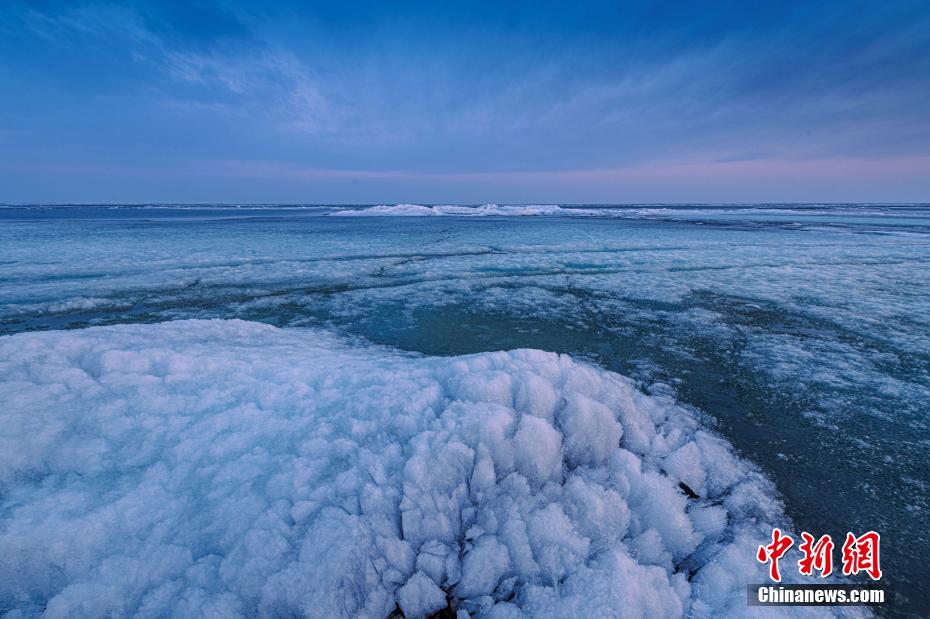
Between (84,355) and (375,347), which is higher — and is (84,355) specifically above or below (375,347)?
above

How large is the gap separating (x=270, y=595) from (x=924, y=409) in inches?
206

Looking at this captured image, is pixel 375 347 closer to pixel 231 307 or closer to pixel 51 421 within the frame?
pixel 51 421

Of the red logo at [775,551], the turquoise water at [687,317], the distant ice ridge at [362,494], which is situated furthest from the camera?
the turquoise water at [687,317]

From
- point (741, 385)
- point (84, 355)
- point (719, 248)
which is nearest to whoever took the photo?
point (84, 355)

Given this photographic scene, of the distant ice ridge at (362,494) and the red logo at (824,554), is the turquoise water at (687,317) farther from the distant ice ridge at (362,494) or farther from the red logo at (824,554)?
the distant ice ridge at (362,494)

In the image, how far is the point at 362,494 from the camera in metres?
2.31

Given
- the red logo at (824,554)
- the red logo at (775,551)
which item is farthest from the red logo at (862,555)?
the red logo at (775,551)

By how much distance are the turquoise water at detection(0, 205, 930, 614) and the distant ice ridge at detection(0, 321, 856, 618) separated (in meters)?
0.64

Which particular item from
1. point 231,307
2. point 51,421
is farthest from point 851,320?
point 231,307

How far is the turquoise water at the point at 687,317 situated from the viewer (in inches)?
120

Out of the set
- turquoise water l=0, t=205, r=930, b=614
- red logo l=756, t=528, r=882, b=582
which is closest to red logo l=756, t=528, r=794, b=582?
red logo l=756, t=528, r=882, b=582

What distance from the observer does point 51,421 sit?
2.86 m

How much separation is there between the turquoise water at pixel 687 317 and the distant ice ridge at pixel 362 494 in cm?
64

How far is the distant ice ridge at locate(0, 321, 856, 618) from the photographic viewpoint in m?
2.01
